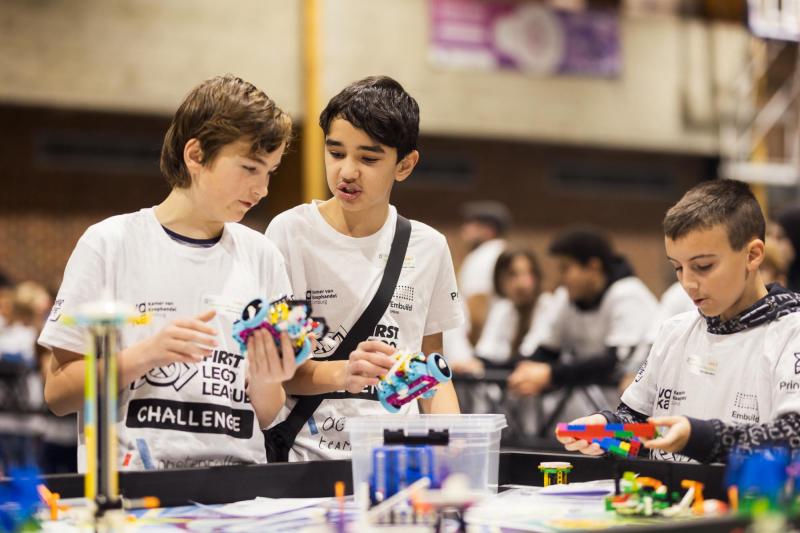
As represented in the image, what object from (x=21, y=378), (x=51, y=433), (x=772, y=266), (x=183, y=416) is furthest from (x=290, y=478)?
(x=21, y=378)

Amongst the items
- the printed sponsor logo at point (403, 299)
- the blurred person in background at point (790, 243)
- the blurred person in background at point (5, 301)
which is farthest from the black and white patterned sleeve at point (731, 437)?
the blurred person in background at point (5, 301)

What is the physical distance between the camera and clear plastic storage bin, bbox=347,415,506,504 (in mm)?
2184

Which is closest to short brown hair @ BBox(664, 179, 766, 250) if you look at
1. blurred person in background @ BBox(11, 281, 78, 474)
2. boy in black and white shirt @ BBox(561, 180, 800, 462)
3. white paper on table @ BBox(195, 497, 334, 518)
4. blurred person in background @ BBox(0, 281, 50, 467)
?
boy in black and white shirt @ BBox(561, 180, 800, 462)

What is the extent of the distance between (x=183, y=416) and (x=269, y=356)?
417 millimetres

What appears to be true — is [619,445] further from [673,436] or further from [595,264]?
[595,264]

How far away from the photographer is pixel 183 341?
7.11ft

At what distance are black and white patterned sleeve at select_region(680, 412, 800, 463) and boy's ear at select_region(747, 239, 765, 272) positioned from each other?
20.6 inches

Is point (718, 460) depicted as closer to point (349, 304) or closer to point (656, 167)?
point (349, 304)

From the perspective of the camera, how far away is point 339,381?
2.67 m

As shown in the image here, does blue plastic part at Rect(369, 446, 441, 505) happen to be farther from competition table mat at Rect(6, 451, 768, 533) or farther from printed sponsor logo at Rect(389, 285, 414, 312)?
printed sponsor logo at Rect(389, 285, 414, 312)

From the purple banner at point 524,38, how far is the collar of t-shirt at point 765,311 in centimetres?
1005

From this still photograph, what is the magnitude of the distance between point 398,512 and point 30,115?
10.6 m

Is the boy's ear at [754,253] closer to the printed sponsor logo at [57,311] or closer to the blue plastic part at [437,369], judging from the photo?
the blue plastic part at [437,369]

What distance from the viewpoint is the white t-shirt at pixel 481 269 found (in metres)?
8.67
